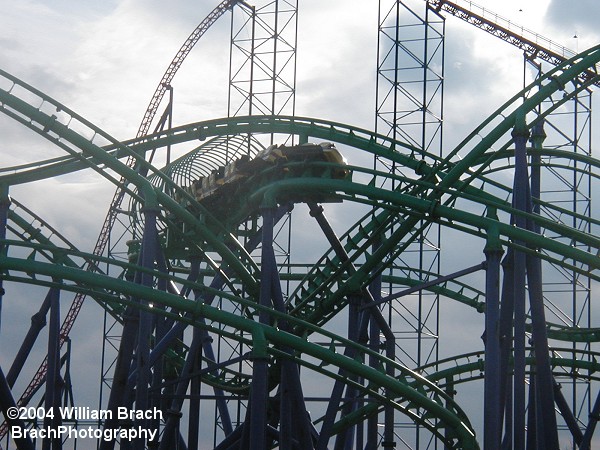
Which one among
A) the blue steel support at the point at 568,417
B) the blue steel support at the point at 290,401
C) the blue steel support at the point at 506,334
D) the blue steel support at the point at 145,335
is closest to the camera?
the blue steel support at the point at 145,335

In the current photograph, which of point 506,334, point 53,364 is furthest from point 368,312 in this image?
point 53,364

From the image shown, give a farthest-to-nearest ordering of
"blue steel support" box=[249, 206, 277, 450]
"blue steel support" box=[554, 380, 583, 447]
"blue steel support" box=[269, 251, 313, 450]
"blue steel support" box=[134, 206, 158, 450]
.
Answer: "blue steel support" box=[554, 380, 583, 447] → "blue steel support" box=[269, 251, 313, 450] → "blue steel support" box=[134, 206, 158, 450] → "blue steel support" box=[249, 206, 277, 450]

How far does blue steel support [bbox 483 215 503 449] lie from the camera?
14.8 metres

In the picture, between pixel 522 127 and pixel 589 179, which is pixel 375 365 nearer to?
pixel 522 127

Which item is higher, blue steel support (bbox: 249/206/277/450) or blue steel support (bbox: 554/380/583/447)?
blue steel support (bbox: 554/380/583/447)

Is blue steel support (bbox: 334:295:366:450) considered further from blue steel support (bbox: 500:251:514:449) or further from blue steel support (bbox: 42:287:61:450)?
blue steel support (bbox: 42:287:61:450)

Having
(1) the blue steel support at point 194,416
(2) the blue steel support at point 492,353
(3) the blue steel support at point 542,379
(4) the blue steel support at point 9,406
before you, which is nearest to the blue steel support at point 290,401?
(1) the blue steel support at point 194,416

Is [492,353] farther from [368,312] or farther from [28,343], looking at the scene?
[28,343]

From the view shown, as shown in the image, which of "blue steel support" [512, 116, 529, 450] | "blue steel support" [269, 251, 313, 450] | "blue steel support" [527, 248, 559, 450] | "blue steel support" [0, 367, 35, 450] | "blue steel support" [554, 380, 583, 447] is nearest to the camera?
"blue steel support" [512, 116, 529, 450]

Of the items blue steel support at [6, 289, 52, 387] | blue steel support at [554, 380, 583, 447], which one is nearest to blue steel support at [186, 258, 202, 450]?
blue steel support at [6, 289, 52, 387]

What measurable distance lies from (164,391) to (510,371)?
6499 mm

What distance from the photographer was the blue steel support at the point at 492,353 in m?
14.8

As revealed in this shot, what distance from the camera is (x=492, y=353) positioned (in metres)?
15.0

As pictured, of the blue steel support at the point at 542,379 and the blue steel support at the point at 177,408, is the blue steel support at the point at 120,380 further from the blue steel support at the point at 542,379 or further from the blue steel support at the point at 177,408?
the blue steel support at the point at 542,379
